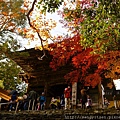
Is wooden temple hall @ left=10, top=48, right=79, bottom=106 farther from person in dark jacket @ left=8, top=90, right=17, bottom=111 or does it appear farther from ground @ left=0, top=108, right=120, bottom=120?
ground @ left=0, top=108, right=120, bottom=120

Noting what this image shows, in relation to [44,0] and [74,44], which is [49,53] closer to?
[74,44]

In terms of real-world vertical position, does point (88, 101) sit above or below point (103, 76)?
below

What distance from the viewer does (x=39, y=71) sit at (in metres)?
20.9

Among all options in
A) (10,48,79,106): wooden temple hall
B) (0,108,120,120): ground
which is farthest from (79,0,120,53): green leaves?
(10,48,79,106): wooden temple hall

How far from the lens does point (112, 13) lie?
8781 millimetres

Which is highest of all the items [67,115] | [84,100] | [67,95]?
[67,95]

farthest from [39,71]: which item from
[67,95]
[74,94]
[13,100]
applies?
[13,100]

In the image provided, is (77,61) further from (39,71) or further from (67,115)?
(67,115)

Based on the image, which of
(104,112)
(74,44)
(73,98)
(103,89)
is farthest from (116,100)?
(104,112)

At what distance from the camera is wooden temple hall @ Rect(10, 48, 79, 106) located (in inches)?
778

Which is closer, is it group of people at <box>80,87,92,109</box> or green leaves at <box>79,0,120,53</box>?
green leaves at <box>79,0,120,53</box>

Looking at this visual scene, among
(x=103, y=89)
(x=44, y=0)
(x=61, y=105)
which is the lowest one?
(x=61, y=105)

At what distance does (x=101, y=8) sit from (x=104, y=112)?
498cm

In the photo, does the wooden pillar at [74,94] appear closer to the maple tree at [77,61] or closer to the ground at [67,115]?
the maple tree at [77,61]
